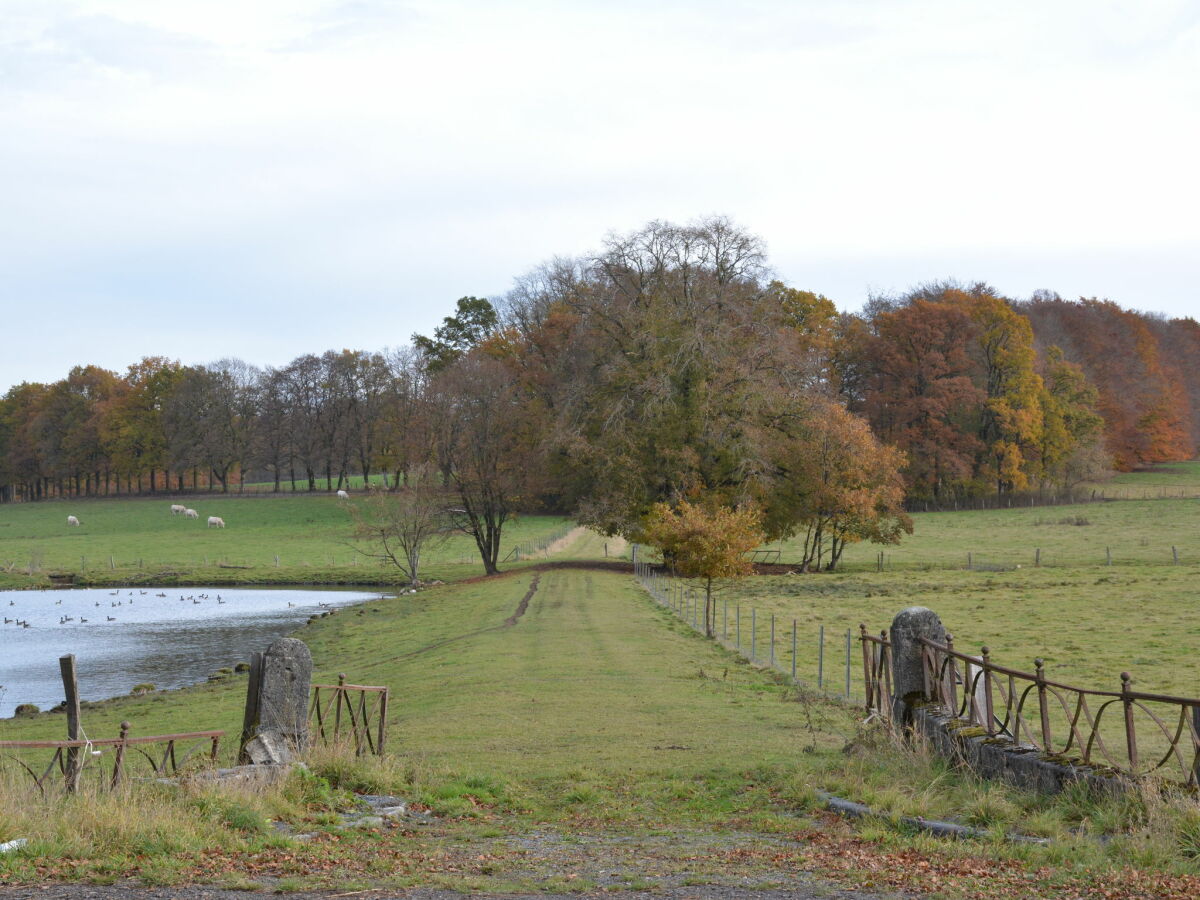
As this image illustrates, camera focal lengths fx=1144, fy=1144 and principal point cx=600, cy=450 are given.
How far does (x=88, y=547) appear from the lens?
7238cm

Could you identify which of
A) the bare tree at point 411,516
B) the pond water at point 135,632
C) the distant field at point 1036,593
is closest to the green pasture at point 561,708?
the pond water at point 135,632

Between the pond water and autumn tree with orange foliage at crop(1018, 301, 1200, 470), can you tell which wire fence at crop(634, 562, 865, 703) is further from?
autumn tree with orange foliage at crop(1018, 301, 1200, 470)

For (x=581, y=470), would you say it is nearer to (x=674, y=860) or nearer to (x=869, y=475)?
(x=869, y=475)

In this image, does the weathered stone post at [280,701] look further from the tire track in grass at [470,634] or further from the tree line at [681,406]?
the tree line at [681,406]

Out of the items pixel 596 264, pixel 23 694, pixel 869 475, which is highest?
pixel 596 264

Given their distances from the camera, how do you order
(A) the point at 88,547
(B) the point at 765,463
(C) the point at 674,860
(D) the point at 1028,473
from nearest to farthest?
(C) the point at 674,860, (B) the point at 765,463, (A) the point at 88,547, (D) the point at 1028,473

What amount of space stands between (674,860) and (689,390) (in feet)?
147

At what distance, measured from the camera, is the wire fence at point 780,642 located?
74.7 ft

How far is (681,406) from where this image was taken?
53.5 m

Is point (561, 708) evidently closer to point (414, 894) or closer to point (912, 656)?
point (912, 656)

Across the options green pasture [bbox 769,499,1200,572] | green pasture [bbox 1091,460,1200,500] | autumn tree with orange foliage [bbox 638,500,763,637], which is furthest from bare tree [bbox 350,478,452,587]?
green pasture [bbox 1091,460,1200,500]

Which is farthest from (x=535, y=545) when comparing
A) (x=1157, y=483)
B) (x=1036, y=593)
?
(x=1157, y=483)

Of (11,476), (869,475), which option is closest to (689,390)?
(869,475)

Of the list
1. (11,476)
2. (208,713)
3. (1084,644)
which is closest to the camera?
(208,713)
